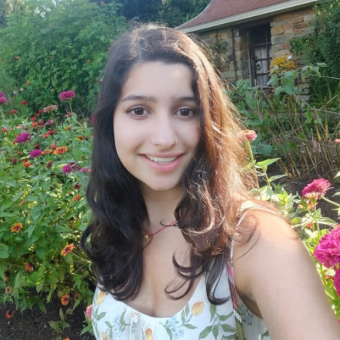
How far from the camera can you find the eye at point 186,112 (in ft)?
3.77

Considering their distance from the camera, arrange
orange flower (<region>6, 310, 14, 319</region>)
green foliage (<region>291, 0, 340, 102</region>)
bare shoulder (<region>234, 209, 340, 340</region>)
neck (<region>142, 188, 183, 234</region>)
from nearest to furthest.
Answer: bare shoulder (<region>234, 209, 340, 340</region>) → neck (<region>142, 188, 183, 234</region>) → orange flower (<region>6, 310, 14, 319</region>) → green foliage (<region>291, 0, 340, 102</region>)

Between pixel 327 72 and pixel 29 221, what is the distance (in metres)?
5.62

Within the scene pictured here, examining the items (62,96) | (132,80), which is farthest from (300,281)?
(62,96)

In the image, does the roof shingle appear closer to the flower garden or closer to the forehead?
the flower garden

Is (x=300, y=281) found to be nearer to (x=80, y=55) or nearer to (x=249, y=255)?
(x=249, y=255)

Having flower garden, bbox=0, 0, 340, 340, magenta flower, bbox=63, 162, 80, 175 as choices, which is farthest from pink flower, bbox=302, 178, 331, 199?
magenta flower, bbox=63, 162, 80, 175

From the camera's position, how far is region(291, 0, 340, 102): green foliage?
6312 millimetres

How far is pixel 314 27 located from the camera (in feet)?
23.1

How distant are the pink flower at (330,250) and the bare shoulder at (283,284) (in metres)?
0.08

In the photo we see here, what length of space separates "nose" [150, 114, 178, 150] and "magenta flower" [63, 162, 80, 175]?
115 cm

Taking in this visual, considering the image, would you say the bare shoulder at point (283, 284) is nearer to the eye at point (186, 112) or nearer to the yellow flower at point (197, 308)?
the yellow flower at point (197, 308)

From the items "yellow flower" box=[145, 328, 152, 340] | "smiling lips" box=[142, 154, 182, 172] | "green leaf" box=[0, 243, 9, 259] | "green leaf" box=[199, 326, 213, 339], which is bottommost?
"green leaf" box=[0, 243, 9, 259]

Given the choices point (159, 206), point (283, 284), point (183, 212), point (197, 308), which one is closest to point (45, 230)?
point (159, 206)

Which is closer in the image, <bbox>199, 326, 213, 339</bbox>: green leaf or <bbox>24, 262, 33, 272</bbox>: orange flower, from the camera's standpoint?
<bbox>199, 326, 213, 339</bbox>: green leaf
